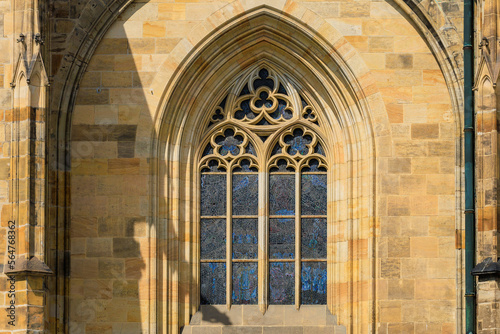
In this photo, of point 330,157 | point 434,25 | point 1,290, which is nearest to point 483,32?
point 434,25

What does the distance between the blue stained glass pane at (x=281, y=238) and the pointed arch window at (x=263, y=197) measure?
16 millimetres

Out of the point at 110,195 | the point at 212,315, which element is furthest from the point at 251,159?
the point at 212,315

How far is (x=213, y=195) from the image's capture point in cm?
2117

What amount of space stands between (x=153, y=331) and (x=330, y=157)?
13.0ft

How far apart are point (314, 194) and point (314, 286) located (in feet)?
4.86

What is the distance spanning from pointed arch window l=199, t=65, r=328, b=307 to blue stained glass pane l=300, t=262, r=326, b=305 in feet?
0.05

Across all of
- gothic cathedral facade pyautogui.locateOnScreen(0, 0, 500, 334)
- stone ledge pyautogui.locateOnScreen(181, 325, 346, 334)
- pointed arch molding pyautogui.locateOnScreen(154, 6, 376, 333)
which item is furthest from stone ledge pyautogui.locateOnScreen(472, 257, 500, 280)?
stone ledge pyautogui.locateOnScreen(181, 325, 346, 334)

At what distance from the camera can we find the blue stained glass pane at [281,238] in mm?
20969

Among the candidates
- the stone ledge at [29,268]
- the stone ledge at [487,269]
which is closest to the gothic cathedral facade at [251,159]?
the stone ledge at [29,268]

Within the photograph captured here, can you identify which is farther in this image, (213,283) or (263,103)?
(263,103)

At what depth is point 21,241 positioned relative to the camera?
1903cm

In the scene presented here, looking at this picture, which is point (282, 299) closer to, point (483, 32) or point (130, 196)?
point (130, 196)

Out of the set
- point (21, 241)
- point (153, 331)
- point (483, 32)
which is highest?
point (483, 32)

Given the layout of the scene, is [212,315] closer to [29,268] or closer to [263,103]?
[29,268]
